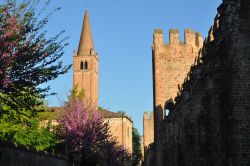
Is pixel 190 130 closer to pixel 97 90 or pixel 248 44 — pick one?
pixel 248 44

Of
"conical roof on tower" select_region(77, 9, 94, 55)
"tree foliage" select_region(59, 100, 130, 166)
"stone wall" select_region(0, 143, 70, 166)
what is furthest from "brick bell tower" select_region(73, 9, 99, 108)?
"stone wall" select_region(0, 143, 70, 166)

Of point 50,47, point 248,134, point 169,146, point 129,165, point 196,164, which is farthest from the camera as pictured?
point 129,165

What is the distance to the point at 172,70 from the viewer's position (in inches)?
1656

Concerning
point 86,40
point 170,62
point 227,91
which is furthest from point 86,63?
point 227,91

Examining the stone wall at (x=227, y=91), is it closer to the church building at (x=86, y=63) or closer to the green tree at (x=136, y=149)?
the green tree at (x=136, y=149)

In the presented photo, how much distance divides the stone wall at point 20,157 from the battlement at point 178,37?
23.4 m

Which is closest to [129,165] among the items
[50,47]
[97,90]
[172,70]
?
[97,90]

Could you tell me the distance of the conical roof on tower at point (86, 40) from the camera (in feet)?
343

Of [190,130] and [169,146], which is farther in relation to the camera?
[169,146]

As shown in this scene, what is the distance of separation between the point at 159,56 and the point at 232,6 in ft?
101

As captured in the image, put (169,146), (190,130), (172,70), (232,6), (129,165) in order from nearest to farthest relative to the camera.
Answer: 1. (232,6)
2. (190,130)
3. (169,146)
4. (172,70)
5. (129,165)

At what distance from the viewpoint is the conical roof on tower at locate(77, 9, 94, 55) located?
105m

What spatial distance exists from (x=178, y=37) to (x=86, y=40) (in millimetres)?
63526

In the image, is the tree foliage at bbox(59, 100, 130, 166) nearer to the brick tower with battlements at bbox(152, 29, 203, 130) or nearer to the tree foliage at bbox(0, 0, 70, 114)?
the brick tower with battlements at bbox(152, 29, 203, 130)
